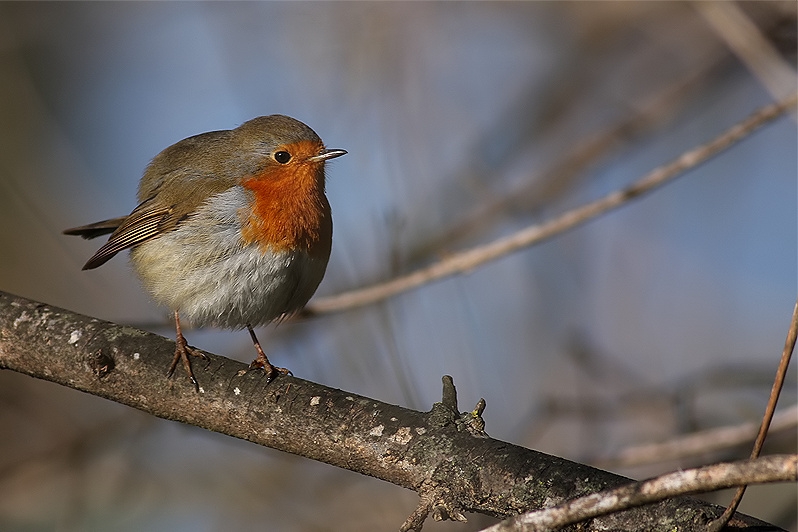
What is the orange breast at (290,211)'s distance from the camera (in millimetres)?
3775

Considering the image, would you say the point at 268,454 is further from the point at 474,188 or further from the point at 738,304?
the point at 738,304

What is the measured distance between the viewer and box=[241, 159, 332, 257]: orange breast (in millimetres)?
3775

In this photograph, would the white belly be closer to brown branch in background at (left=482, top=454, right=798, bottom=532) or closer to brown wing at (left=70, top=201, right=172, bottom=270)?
brown wing at (left=70, top=201, right=172, bottom=270)

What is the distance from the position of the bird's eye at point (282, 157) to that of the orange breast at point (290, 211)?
0.04 meters

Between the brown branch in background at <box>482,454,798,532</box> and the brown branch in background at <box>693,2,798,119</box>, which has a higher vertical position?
the brown branch in background at <box>693,2,798,119</box>

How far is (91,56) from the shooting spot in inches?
296

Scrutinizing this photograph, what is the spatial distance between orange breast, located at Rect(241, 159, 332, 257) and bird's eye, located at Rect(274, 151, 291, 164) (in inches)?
1.6

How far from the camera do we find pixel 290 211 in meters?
3.87

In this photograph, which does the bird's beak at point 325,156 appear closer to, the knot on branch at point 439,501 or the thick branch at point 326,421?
the thick branch at point 326,421

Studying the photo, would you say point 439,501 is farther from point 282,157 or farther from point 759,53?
point 759,53

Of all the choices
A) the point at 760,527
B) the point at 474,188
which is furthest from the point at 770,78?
the point at 760,527

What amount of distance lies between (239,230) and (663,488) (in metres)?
2.53

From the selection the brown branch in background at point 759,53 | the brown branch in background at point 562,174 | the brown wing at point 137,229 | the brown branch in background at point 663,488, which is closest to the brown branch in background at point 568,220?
the brown branch in background at point 759,53

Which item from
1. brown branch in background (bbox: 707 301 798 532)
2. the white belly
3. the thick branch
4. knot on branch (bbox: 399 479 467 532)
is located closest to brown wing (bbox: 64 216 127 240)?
the white belly
